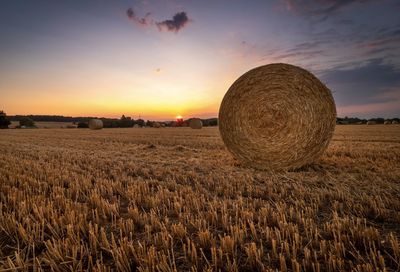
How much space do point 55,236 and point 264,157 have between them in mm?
5098

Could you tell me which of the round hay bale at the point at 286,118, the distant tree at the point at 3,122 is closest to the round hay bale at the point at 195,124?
the round hay bale at the point at 286,118

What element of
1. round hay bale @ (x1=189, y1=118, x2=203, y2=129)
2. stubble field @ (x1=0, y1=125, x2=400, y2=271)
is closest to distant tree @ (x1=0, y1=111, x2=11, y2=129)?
round hay bale @ (x1=189, y1=118, x2=203, y2=129)

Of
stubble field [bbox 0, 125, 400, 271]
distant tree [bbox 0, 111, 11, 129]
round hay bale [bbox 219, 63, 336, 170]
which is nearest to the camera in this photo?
stubble field [bbox 0, 125, 400, 271]

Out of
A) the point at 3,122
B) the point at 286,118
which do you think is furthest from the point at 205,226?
the point at 3,122

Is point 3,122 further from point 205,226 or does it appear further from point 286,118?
point 205,226

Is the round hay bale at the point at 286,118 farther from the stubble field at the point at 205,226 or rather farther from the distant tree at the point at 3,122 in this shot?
the distant tree at the point at 3,122

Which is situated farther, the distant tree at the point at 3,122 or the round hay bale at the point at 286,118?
the distant tree at the point at 3,122

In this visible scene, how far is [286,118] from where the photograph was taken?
6832mm

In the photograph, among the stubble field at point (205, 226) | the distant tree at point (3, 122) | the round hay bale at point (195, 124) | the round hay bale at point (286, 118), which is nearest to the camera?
the stubble field at point (205, 226)

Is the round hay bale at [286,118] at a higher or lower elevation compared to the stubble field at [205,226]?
higher

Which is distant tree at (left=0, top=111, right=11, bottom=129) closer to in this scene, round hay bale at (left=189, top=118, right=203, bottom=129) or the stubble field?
round hay bale at (left=189, top=118, right=203, bottom=129)

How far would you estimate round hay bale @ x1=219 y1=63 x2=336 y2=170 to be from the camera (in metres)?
6.77

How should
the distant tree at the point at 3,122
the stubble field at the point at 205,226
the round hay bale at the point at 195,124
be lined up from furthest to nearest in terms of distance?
the distant tree at the point at 3,122
the round hay bale at the point at 195,124
the stubble field at the point at 205,226

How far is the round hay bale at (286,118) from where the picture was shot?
6766 millimetres
